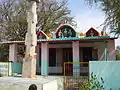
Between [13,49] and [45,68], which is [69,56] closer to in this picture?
[45,68]

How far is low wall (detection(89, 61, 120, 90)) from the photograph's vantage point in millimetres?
10133

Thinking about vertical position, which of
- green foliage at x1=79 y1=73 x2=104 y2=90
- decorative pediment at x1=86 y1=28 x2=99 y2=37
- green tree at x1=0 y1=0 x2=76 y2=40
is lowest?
green foliage at x1=79 y1=73 x2=104 y2=90

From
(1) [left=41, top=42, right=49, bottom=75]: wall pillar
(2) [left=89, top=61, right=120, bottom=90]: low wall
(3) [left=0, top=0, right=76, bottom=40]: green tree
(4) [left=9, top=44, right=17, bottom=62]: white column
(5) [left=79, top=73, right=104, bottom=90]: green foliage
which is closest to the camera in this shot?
(5) [left=79, top=73, right=104, bottom=90]: green foliage

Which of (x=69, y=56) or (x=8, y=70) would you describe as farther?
(x=69, y=56)

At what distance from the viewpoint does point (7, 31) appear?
34.4 meters

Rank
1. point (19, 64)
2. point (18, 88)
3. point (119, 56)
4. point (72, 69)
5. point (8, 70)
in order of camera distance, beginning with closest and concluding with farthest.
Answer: point (18, 88), point (8, 70), point (72, 69), point (19, 64), point (119, 56)

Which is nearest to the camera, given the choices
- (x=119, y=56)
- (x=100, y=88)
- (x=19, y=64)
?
(x=100, y=88)

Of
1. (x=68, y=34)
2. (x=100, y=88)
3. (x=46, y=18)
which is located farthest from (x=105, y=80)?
(x=46, y=18)

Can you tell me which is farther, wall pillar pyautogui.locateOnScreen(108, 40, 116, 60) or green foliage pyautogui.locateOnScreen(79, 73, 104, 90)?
wall pillar pyautogui.locateOnScreen(108, 40, 116, 60)

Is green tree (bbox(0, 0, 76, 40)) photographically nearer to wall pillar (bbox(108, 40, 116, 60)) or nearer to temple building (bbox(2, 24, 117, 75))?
temple building (bbox(2, 24, 117, 75))

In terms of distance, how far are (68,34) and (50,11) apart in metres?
14.0

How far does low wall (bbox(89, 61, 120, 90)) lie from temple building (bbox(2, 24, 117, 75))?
9.39 m

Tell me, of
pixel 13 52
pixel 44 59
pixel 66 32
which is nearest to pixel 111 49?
pixel 66 32

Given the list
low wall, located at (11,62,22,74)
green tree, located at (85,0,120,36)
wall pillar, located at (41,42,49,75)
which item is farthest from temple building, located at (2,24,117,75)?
green tree, located at (85,0,120,36)
